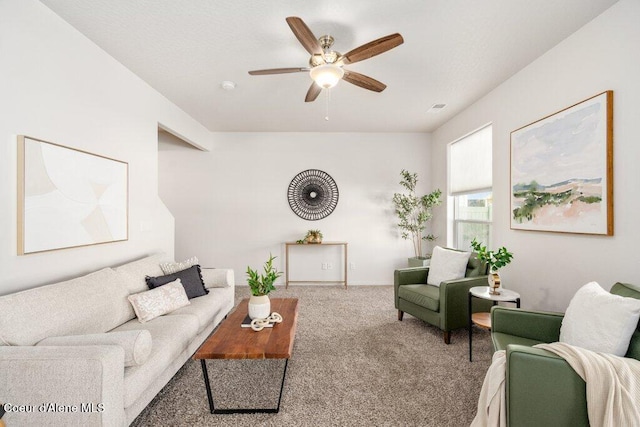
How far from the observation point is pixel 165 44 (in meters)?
2.29

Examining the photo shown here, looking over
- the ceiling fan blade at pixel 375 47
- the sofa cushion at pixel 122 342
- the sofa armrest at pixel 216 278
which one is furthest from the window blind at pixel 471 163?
the sofa cushion at pixel 122 342

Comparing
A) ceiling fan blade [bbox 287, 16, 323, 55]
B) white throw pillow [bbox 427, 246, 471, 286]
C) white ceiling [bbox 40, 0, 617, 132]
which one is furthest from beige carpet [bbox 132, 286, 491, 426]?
white ceiling [bbox 40, 0, 617, 132]

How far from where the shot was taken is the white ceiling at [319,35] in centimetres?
189

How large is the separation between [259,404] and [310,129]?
3.97 m

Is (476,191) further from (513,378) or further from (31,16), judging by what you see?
(31,16)

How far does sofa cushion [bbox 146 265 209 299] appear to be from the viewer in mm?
2539

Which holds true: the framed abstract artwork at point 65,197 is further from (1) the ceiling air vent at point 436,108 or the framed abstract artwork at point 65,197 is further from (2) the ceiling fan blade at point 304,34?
(1) the ceiling air vent at point 436,108

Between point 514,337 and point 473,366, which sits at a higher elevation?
→ point 514,337

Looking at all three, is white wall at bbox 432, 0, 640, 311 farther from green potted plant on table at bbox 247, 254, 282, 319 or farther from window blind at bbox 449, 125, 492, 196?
green potted plant on table at bbox 247, 254, 282, 319

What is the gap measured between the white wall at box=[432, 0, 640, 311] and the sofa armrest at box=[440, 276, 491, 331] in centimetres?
56

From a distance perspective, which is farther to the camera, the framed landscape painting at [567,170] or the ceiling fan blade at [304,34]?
the framed landscape painting at [567,170]

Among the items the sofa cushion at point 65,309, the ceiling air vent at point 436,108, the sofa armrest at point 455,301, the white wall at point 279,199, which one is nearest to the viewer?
the sofa cushion at point 65,309

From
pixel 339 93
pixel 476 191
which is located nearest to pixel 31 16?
pixel 339 93

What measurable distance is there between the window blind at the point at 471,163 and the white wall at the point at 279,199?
32.6 inches
